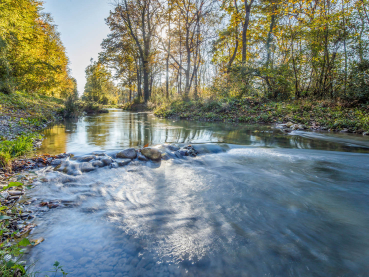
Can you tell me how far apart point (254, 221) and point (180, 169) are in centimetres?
195

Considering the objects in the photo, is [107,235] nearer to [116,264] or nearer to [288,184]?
[116,264]

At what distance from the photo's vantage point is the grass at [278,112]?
762 centimetres

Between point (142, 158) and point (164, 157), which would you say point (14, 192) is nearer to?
point (142, 158)

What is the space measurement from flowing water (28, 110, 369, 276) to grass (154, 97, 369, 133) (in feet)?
15.8

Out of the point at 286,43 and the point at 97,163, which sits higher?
the point at 286,43

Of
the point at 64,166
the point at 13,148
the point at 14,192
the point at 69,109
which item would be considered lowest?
the point at 14,192

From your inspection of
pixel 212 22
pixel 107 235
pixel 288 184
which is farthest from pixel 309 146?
Answer: pixel 212 22

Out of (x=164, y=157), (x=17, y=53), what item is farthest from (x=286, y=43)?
(x=17, y=53)

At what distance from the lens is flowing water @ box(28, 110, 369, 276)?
1566 millimetres

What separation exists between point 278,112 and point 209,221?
965 cm

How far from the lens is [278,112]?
1013cm

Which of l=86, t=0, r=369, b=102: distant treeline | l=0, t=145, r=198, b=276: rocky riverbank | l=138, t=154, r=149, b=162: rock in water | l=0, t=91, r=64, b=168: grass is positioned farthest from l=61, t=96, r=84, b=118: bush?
l=138, t=154, r=149, b=162: rock in water

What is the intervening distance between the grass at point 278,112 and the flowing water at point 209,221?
4.82 m

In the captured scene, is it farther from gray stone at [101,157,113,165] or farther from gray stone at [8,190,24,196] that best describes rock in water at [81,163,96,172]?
gray stone at [8,190,24,196]
